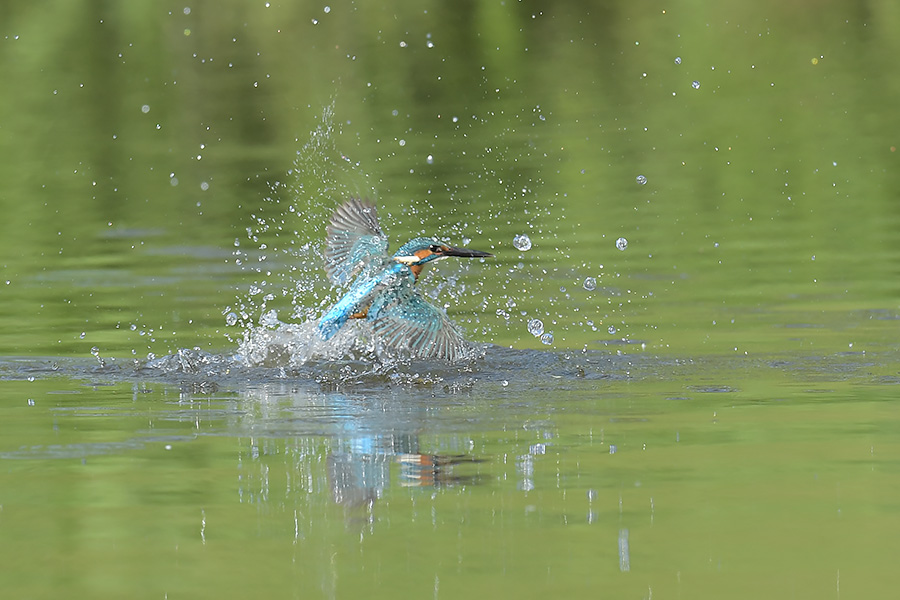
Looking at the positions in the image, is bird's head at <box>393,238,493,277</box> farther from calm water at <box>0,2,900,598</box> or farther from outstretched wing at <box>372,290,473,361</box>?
calm water at <box>0,2,900,598</box>

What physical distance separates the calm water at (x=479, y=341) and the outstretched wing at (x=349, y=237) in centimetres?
26

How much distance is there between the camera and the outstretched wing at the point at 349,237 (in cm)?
909

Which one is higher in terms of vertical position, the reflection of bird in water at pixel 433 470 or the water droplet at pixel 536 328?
the water droplet at pixel 536 328

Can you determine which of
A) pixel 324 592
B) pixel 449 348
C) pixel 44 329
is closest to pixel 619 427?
pixel 449 348

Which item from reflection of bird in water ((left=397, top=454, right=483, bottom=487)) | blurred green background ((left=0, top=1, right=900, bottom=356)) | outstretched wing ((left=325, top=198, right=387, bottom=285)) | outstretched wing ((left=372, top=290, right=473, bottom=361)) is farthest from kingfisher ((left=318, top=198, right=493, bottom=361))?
reflection of bird in water ((left=397, top=454, right=483, bottom=487))

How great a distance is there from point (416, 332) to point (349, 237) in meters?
1.19

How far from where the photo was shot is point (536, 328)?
9141 mm

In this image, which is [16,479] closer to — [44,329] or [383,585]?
[383,585]

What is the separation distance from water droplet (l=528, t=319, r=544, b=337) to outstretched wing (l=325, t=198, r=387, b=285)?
0.98 meters

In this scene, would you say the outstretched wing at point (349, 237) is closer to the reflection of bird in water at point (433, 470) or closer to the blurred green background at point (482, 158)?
the blurred green background at point (482, 158)

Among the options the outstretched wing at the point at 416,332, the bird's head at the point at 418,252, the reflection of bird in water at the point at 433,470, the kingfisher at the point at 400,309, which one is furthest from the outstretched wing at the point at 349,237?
the reflection of bird in water at the point at 433,470

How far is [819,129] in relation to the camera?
17.4 meters

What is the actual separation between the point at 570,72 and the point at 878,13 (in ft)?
27.4

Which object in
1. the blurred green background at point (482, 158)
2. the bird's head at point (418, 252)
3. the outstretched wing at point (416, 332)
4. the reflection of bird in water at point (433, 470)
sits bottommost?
the reflection of bird in water at point (433, 470)
